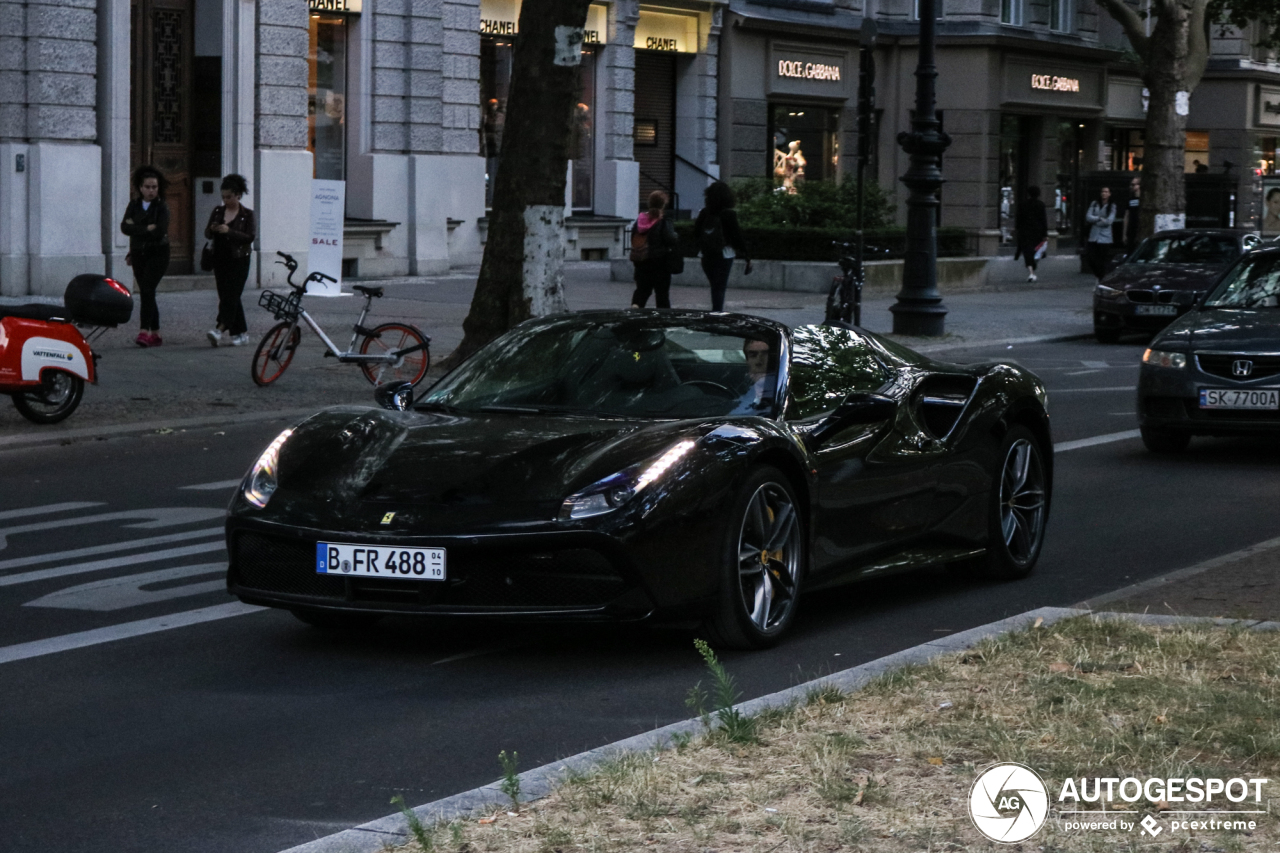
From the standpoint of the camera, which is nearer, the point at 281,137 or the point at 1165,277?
the point at 1165,277

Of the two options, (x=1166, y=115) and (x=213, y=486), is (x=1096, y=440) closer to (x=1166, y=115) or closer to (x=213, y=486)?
(x=213, y=486)

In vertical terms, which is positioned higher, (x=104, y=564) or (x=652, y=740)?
(x=652, y=740)

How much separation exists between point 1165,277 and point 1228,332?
12240 millimetres

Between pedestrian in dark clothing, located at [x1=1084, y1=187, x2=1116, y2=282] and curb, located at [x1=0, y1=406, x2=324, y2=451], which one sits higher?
pedestrian in dark clothing, located at [x1=1084, y1=187, x2=1116, y2=282]

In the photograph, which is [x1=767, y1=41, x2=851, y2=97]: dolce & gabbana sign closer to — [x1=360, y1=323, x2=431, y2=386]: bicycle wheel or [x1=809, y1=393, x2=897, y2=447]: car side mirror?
[x1=360, y1=323, x2=431, y2=386]: bicycle wheel

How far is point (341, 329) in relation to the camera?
22469mm

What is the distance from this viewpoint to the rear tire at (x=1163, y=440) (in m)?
13.5

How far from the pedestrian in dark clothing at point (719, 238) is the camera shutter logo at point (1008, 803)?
1834 cm

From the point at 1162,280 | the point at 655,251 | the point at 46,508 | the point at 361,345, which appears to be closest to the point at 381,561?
the point at 46,508

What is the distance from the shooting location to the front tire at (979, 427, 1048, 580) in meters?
8.64

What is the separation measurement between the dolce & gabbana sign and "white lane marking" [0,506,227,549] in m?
31.0

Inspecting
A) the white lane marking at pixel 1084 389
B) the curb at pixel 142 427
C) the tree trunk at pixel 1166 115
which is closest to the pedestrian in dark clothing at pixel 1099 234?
the tree trunk at pixel 1166 115

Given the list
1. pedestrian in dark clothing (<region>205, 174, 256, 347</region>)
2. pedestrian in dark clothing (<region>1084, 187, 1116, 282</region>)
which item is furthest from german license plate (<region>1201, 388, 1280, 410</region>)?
pedestrian in dark clothing (<region>1084, 187, 1116, 282</region>)

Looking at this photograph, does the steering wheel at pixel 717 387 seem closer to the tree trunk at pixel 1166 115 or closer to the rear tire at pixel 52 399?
the rear tire at pixel 52 399
